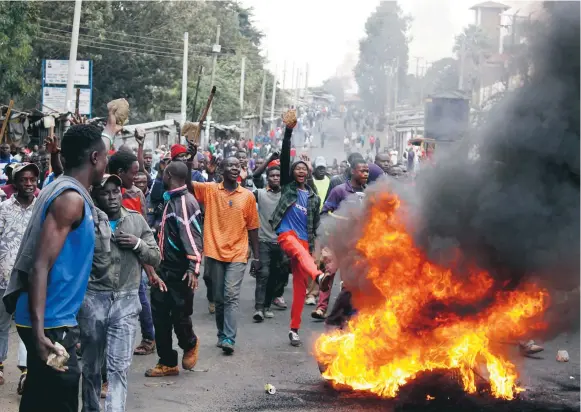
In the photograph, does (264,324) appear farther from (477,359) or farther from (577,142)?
(577,142)

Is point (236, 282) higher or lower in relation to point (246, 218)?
lower

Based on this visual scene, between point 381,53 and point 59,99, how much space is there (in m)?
50.0

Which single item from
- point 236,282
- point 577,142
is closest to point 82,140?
point 577,142

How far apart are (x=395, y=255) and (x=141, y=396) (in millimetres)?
2364

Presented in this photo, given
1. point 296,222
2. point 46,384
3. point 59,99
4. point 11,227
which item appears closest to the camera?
point 46,384

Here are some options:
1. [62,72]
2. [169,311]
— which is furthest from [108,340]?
[62,72]

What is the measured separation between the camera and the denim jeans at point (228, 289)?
8.39m

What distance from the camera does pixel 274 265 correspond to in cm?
1088

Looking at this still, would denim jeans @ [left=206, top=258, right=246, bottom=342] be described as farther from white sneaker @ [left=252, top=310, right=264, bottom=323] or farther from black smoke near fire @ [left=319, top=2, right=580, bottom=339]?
black smoke near fire @ [left=319, top=2, right=580, bottom=339]

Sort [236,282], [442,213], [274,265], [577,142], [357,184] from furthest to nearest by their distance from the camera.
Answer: [274,265] < [357,184] < [236,282] < [442,213] < [577,142]

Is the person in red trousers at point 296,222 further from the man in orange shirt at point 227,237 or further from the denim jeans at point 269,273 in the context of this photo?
the denim jeans at point 269,273

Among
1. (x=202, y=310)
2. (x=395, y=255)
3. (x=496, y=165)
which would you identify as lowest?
(x=202, y=310)

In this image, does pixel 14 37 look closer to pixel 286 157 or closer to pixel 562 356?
pixel 286 157

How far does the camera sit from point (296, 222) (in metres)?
9.19
